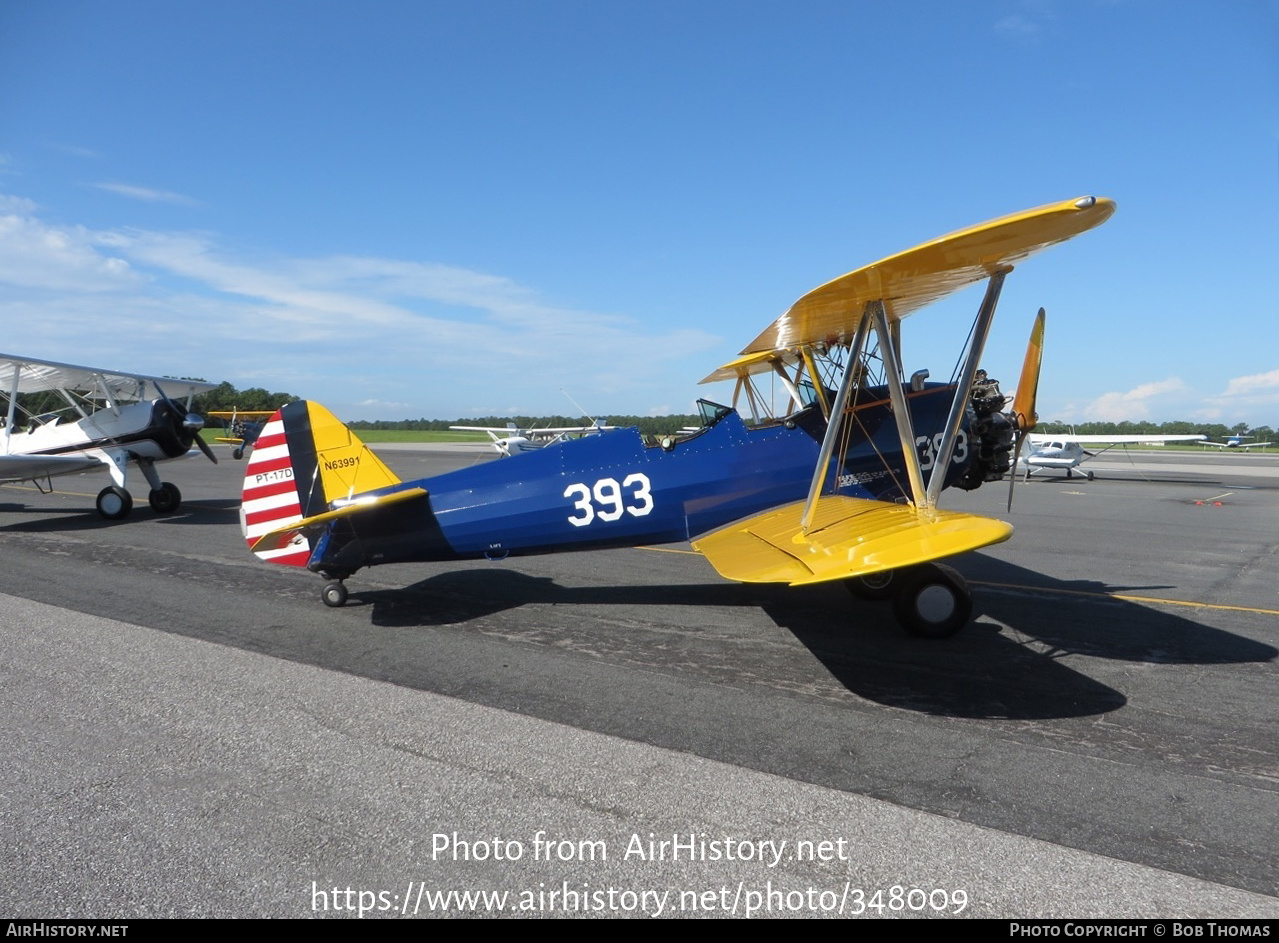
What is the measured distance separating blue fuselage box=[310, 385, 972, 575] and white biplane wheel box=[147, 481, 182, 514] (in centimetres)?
967

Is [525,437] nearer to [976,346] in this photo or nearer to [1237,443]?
→ [976,346]

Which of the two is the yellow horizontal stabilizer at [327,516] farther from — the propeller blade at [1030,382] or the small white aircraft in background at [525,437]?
the small white aircraft in background at [525,437]

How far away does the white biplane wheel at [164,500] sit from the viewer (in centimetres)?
1454

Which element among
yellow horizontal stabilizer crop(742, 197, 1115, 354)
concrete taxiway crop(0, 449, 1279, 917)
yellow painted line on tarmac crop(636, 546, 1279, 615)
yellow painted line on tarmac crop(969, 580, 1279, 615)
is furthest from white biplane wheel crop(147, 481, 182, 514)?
yellow painted line on tarmac crop(969, 580, 1279, 615)

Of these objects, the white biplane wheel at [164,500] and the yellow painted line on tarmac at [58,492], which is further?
the yellow painted line on tarmac at [58,492]

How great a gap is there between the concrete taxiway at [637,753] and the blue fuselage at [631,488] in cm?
70

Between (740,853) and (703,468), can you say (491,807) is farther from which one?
(703,468)

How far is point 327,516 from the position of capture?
6309mm

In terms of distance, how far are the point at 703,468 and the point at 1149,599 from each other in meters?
4.73

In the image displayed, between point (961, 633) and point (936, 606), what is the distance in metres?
0.46

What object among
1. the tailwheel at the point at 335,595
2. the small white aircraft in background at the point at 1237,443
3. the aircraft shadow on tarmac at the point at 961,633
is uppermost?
the small white aircraft in background at the point at 1237,443

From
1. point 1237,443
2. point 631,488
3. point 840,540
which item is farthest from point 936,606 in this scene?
point 1237,443

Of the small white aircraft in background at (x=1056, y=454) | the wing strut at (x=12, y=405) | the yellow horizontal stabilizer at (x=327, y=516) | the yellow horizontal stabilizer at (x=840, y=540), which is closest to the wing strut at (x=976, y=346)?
the yellow horizontal stabilizer at (x=840, y=540)
